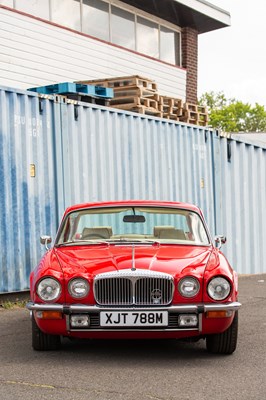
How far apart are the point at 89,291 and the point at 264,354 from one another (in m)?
1.60

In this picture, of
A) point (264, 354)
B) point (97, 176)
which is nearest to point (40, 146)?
point (97, 176)

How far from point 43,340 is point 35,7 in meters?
10.9

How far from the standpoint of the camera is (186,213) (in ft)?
25.3

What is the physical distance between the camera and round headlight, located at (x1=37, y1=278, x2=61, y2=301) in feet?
20.4

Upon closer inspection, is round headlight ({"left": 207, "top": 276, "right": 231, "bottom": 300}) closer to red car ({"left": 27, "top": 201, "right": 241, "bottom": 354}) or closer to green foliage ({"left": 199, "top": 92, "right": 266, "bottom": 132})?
red car ({"left": 27, "top": 201, "right": 241, "bottom": 354})

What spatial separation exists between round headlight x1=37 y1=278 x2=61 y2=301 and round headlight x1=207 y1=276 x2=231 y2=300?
1230mm

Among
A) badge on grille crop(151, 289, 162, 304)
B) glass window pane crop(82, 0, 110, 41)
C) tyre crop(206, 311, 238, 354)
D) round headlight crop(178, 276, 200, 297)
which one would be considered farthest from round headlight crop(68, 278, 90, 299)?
glass window pane crop(82, 0, 110, 41)

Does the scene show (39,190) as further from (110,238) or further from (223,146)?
(223,146)

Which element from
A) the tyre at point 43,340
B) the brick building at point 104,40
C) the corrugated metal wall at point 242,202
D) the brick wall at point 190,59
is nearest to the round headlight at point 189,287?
the tyre at point 43,340

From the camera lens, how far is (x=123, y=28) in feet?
62.4

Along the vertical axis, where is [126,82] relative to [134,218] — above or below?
above

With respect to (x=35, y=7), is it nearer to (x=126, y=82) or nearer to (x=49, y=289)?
(x=126, y=82)

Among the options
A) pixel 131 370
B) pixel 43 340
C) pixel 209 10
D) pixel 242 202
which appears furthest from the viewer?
pixel 209 10

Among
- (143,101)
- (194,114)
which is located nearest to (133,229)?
(143,101)
